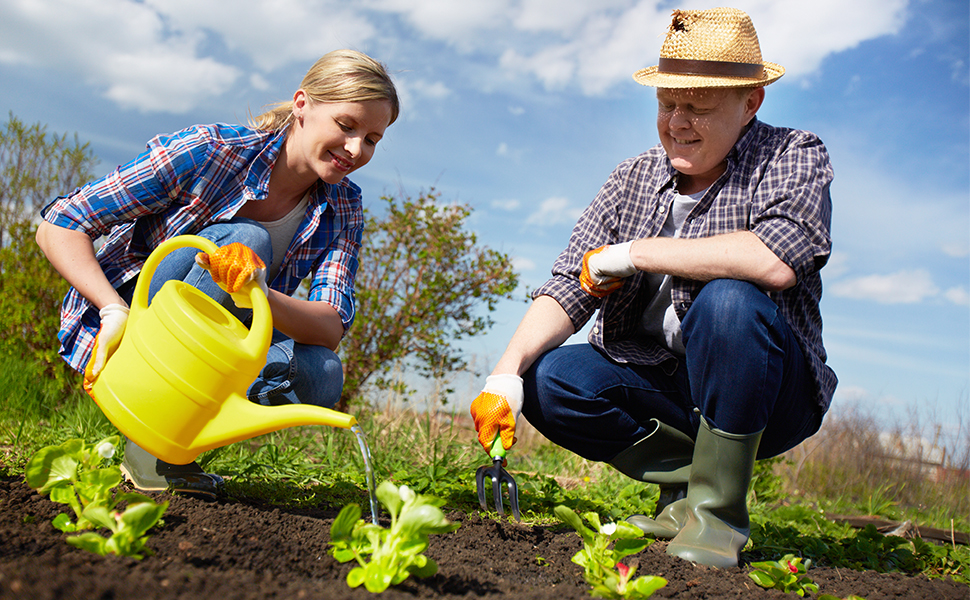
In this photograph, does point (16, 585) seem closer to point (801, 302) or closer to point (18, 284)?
point (801, 302)

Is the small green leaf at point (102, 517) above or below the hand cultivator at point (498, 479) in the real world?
below

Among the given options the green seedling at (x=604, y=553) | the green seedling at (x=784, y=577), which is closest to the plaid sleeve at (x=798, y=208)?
the green seedling at (x=784, y=577)

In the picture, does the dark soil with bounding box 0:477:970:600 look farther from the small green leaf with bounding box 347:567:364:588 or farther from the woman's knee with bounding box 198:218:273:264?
the woman's knee with bounding box 198:218:273:264

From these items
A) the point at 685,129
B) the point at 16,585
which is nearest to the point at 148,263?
the point at 16,585

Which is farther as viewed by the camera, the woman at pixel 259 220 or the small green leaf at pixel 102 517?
the woman at pixel 259 220

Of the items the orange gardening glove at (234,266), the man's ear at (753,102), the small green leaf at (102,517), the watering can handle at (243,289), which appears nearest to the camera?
the small green leaf at (102,517)

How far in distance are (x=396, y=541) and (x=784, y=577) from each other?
34.4 inches

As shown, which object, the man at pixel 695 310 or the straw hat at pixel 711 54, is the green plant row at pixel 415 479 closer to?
the man at pixel 695 310

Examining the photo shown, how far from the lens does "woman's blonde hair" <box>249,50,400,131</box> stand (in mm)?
1946

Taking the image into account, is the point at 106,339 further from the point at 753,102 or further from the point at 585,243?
the point at 753,102

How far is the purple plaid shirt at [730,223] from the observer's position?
1672 mm

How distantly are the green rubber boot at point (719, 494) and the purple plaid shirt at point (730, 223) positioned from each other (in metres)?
0.36

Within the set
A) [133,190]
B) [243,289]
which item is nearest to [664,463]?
[243,289]

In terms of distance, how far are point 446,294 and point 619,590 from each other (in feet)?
11.7
